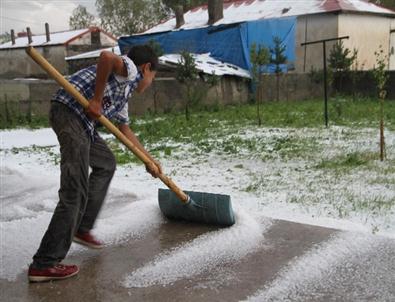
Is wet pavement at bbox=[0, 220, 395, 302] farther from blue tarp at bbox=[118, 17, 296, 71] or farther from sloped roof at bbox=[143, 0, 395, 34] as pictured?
sloped roof at bbox=[143, 0, 395, 34]

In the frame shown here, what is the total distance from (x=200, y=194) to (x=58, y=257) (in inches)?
47.0

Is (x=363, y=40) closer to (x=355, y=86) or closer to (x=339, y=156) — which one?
(x=355, y=86)

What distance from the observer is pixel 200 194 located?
3.68 m

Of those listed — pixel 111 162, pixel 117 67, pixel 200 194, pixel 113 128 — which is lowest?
pixel 200 194

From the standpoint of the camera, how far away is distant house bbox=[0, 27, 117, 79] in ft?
107

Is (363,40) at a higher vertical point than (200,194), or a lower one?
higher

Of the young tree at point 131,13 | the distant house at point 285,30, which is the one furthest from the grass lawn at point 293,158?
the young tree at point 131,13

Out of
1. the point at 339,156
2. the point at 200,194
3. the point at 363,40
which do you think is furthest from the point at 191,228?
the point at 363,40

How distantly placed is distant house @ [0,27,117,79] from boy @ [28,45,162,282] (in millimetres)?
29042

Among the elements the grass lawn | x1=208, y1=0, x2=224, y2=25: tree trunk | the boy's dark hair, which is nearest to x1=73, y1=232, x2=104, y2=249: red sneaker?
the boy's dark hair

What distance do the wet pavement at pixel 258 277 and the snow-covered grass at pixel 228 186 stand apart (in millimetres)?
106

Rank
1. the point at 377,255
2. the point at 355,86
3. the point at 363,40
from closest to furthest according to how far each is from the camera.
→ the point at 377,255 < the point at 355,86 < the point at 363,40

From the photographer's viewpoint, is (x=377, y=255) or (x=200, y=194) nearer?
(x=377, y=255)

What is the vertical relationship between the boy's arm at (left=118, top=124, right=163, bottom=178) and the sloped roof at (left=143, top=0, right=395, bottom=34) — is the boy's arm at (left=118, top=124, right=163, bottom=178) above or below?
below
